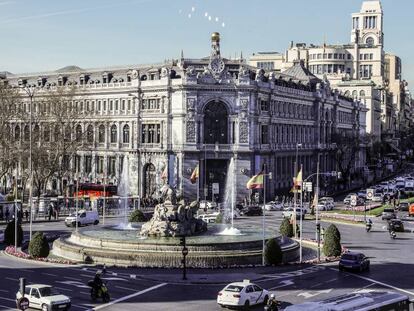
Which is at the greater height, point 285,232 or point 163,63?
point 163,63

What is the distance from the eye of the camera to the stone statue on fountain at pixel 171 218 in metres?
53.9

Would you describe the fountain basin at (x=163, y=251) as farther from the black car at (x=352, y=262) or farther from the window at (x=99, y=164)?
the window at (x=99, y=164)

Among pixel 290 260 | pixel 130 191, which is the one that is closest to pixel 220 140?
pixel 130 191

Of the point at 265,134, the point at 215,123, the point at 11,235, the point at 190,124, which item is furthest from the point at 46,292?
the point at 265,134

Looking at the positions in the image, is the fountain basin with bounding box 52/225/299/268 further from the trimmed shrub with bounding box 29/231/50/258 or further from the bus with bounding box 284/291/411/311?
the bus with bounding box 284/291/411/311

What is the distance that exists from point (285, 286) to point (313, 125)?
93.4 metres

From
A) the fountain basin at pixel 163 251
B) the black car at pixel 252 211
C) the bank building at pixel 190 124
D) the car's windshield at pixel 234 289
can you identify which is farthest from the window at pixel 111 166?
the car's windshield at pixel 234 289

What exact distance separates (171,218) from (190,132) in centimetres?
5228

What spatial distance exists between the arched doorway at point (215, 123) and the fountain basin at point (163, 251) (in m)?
53.2

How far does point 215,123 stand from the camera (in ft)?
350

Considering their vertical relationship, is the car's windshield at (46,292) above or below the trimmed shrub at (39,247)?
below

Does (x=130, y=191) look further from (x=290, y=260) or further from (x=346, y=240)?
(x=290, y=260)

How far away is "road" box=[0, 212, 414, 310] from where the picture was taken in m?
37.7

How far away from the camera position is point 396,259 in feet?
175
